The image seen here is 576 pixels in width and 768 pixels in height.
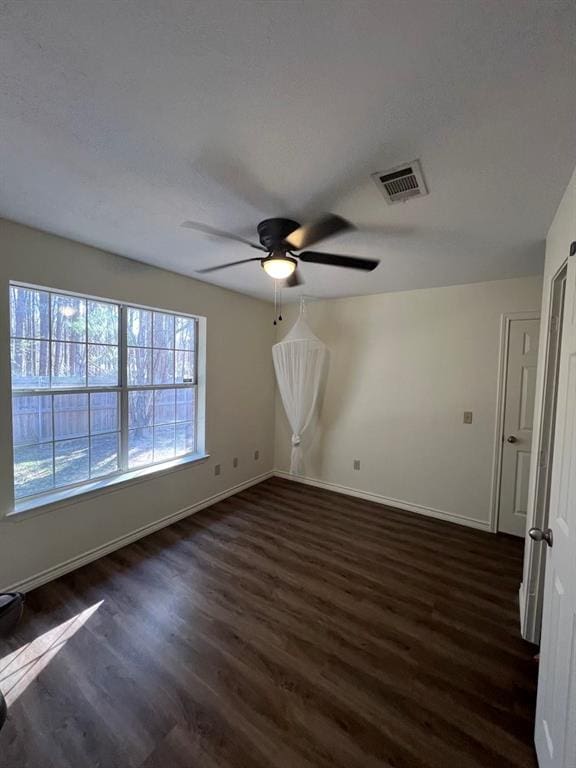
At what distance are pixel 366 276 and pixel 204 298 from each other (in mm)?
1642

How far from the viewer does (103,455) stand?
2.59 m

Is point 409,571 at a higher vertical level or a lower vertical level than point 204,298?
lower

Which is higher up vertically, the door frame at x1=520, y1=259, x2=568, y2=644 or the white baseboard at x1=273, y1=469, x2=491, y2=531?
the door frame at x1=520, y1=259, x2=568, y2=644

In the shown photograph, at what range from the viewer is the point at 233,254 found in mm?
2348

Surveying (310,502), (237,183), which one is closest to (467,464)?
(310,502)

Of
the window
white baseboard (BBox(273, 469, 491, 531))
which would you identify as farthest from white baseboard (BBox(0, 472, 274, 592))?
white baseboard (BBox(273, 469, 491, 531))

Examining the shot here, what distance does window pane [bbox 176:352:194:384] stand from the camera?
10.5 feet

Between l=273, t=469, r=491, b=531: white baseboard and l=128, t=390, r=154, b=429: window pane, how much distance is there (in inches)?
80.8

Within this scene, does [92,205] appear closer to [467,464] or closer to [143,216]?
[143,216]

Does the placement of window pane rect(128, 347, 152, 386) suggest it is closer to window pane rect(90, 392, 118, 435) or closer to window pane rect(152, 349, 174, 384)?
window pane rect(152, 349, 174, 384)

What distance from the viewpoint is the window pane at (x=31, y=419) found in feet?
6.80

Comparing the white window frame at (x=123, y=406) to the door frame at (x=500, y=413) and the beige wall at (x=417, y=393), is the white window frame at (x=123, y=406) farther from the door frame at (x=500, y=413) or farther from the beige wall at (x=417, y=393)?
the door frame at (x=500, y=413)

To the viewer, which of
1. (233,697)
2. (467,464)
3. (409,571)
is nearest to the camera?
(233,697)

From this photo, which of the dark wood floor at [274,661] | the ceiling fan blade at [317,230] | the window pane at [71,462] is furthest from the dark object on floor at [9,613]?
the ceiling fan blade at [317,230]
